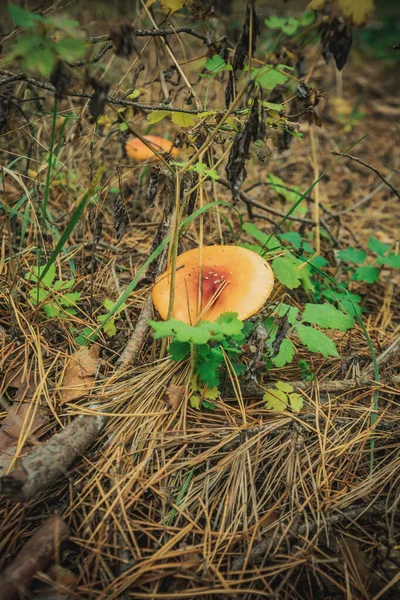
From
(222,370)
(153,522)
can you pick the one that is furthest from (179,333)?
(153,522)

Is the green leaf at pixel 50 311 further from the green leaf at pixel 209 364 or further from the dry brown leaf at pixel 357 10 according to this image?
the dry brown leaf at pixel 357 10

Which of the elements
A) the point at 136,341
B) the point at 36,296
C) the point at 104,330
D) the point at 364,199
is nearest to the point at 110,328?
the point at 104,330

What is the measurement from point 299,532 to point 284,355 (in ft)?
2.10

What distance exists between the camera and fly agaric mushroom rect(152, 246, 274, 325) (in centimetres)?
160

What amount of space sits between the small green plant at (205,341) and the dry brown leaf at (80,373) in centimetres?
42

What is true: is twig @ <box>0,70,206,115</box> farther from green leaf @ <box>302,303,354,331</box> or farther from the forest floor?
green leaf @ <box>302,303,354,331</box>

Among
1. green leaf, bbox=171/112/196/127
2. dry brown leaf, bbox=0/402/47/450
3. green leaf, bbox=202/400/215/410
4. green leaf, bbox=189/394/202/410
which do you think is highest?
green leaf, bbox=171/112/196/127

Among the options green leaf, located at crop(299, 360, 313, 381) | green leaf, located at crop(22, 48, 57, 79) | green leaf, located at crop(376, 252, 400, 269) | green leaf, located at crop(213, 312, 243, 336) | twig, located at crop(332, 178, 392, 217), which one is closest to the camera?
green leaf, located at crop(22, 48, 57, 79)

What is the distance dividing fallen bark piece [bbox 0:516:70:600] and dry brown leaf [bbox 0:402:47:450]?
35cm

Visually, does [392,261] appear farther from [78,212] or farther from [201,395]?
[78,212]

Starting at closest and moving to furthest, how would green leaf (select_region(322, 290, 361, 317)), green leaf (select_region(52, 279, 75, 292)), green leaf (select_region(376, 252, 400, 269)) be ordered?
green leaf (select_region(52, 279, 75, 292))
green leaf (select_region(322, 290, 361, 317))
green leaf (select_region(376, 252, 400, 269))

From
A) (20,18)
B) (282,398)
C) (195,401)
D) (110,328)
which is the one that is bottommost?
(282,398)

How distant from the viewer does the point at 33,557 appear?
1.19 m

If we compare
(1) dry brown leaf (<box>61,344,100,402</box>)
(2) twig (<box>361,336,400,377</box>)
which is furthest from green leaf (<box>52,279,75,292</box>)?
(2) twig (<box>361,336,400,377</box>)
